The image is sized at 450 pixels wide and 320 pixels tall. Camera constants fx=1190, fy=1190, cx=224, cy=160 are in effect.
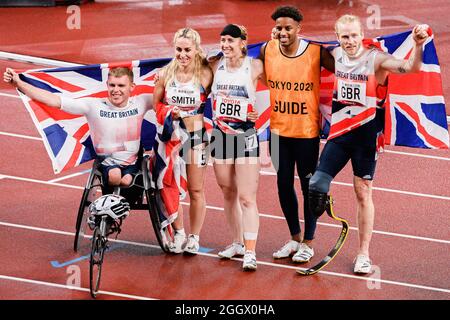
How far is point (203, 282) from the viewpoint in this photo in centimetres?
923

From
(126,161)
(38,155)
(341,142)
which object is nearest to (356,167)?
(341,142)

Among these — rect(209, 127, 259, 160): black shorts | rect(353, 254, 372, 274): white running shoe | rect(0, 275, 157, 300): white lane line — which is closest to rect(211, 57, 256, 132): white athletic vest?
rect(209, 127, 259, 160): black shorts

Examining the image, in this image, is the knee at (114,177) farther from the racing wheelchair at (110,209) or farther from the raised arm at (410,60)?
the raised arm at (410,60)

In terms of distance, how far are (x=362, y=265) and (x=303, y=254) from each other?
20.1 inches

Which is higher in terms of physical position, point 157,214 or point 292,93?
point 292,93

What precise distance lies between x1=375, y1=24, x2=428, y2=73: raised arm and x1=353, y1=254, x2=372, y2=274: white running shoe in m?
1.52

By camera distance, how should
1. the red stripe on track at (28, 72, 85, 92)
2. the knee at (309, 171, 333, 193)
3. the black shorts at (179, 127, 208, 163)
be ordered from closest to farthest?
1. the knee at (309, 171, 333, 193)
2. the black shorts at (179, 127, 208, 163)
3. the red stripe on track at (28, 72, 85, 92)

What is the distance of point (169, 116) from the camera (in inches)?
367

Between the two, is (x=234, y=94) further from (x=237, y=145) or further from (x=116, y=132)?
(x=116, y=132)

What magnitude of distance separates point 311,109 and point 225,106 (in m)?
0.67

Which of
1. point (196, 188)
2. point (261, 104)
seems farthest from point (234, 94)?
point (196, 188)

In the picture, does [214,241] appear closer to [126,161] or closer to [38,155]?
[126,161]

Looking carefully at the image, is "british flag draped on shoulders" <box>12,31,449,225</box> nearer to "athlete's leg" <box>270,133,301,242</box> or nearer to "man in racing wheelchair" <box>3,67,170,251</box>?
"man in racing wheelchair" <box>3,67,170,251</box>

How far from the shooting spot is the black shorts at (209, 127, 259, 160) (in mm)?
9250
